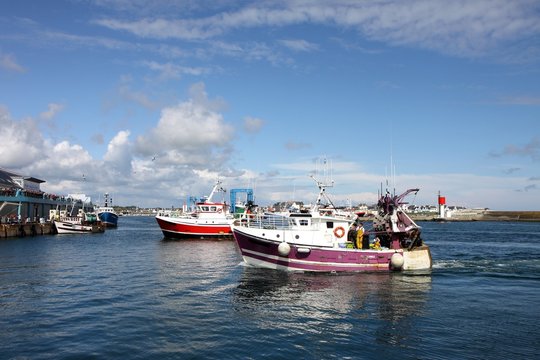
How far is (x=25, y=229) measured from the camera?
72.4 meters

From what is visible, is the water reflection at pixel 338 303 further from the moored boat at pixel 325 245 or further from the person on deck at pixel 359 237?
the person on deck at pixel 359 237

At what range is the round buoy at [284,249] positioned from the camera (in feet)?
104

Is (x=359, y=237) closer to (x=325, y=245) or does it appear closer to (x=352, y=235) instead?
(x=352, y=235)

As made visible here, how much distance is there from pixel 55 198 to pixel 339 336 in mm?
98112

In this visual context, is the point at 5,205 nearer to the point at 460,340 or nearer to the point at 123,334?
the point at 123,334

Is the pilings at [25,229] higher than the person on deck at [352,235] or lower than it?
lower

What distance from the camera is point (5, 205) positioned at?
78312mm

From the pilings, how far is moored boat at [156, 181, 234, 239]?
848 inches

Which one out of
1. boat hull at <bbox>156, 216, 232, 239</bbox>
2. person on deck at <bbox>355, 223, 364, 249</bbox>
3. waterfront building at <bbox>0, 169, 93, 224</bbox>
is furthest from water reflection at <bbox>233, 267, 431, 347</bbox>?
waterfront building at <bbox>0, 169, 93, 224</bbox>

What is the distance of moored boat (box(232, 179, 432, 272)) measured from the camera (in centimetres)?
3241

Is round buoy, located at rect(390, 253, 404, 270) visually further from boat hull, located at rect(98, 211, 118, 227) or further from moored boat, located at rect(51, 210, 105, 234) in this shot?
boat hull, located at rect(98, 211, 118, 227)

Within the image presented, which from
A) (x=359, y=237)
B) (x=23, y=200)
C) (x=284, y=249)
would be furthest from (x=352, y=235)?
(x=23, y=200)

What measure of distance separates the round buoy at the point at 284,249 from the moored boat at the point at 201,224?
1579 inches

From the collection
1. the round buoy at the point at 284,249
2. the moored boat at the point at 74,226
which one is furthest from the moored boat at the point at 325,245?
the moored boat at the point at 74,226
